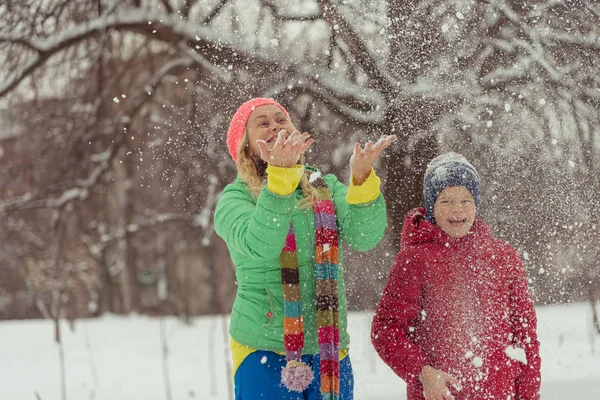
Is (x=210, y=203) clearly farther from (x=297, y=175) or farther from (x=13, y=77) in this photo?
(x=297, y=175)

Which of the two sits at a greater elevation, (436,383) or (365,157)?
(365,157)

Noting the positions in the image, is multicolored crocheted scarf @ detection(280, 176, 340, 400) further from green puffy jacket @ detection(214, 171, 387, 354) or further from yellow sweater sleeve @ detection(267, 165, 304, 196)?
yellow sweater sleeve @ detection(267, 165, 304, 196)

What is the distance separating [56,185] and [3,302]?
561 inches

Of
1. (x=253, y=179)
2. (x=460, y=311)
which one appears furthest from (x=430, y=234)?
(x=253, y=179)

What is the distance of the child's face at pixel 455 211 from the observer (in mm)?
2348

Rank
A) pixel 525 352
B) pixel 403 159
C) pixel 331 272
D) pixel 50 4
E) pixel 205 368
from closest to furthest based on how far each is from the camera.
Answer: pixel 331 272
pixel 525 352
pixel 403 159
pixel 50 4
pixel 205 368

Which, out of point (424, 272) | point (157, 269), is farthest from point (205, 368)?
point (157, 269)

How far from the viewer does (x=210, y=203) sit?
5.20 metres

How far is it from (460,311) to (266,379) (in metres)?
0.70

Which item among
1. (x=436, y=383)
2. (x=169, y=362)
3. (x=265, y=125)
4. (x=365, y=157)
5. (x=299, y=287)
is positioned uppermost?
(x=265, y=125)

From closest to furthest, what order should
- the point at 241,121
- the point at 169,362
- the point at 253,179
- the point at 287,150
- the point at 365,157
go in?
the point at 287,150 < the point at 365,157 < the point at 253,179 < the point at 241,121 < the point at 169,362

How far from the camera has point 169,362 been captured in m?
7.82

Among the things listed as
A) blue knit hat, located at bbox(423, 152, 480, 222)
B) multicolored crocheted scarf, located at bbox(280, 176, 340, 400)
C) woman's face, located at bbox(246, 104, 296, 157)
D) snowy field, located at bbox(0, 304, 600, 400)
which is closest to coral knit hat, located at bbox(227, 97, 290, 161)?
woman's face, located at bbox(246, 104, 296, 157)

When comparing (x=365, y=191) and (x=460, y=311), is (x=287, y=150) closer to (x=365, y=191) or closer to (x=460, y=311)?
(x=365, y=191)
